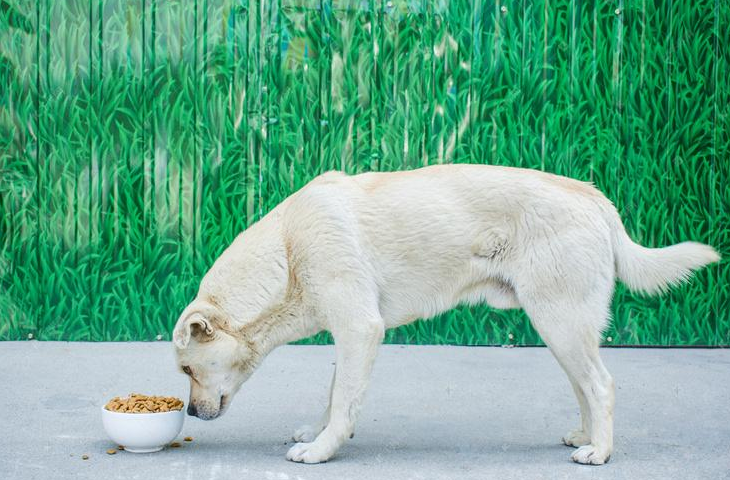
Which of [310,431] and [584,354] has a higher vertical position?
[584,354]

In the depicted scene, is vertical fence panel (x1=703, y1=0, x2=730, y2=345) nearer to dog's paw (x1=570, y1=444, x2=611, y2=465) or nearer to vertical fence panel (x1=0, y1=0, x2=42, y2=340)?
dog's paw (x1=570, y1=444, x2=611, y2=465)

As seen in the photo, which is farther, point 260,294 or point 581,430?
point 581,430

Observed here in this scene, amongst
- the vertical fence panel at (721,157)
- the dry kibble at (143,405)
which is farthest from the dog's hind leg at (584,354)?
the vertical fence panel at (721,157)

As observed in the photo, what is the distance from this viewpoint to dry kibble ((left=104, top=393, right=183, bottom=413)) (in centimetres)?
350

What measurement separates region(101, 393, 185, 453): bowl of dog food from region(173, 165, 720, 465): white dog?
122 mm

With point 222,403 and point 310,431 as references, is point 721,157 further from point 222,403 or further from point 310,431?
point 222,403

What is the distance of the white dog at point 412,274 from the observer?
3467 millimetres

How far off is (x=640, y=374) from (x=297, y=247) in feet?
8.88

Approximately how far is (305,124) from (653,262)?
10.1ft

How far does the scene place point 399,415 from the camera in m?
4.36

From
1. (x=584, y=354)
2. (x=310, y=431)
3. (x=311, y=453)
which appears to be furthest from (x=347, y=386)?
(x=584, y=354)

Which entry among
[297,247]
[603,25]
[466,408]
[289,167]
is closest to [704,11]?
[603,25]

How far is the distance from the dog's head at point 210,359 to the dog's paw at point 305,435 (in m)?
0.38

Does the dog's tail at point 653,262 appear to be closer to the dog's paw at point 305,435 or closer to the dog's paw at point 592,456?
the dog's paw at point 592,456
